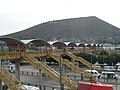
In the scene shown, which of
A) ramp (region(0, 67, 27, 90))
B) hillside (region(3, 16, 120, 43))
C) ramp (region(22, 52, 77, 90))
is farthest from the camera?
hillside (region(3, 16, 120, 43))

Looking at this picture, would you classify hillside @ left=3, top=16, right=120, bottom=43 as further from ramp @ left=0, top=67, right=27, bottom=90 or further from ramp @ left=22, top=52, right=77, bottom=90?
ramp @ left=0, top=67, right=27, bottom=90

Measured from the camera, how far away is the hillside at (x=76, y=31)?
141 m

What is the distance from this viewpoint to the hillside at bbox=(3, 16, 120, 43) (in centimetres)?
14062

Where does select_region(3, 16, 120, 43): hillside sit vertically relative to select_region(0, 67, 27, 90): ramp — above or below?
above

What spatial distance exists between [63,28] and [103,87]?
139 meters

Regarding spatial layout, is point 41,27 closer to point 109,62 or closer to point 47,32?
point 47,32

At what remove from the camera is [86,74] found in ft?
102

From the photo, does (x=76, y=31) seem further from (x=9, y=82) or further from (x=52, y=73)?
(x=9, y=82)

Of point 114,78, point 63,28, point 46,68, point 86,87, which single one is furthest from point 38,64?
point 63,28

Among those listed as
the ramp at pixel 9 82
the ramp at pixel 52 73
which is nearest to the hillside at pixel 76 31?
the ramp at pixel 52 73

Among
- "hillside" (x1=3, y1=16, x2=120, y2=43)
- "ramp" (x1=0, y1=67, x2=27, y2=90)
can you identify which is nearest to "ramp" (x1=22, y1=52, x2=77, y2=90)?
"ramp" (x1=0, y1=67, x2=27, y2=90)

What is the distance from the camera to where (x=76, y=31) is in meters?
149

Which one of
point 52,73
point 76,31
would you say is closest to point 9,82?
point 52,73

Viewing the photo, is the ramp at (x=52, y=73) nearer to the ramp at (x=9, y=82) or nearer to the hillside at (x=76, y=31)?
the ramp at (x=9, y=82)
